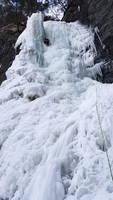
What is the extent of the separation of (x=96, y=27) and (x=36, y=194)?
532cm

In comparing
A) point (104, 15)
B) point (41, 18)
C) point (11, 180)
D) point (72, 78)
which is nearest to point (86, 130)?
point (11, 180)

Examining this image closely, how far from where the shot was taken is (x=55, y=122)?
5809 mm

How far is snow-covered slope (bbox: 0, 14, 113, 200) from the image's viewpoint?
440 cm

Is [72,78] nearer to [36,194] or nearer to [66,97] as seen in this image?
[66,97]

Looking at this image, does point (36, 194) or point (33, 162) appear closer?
point (36, 194)

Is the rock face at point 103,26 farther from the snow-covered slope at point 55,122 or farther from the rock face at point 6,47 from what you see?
the rock face at point 6,47

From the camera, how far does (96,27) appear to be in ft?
27.9

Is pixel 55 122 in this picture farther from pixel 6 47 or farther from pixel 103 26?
pixel 6 47

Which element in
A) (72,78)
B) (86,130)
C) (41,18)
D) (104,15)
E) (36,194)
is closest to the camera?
(36,194)

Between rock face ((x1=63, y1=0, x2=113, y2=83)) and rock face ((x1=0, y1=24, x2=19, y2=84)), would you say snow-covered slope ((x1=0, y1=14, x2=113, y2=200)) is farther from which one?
rock face ((x1=0, y1=24, x2=19, y2=84))

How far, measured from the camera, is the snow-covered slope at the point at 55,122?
14.4 feet

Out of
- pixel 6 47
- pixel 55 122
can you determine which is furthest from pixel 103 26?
pixel 6 47

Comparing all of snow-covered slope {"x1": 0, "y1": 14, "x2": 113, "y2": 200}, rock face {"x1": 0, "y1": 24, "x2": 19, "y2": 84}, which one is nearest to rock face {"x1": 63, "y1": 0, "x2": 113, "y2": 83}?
snow-covered slope {"x1": 0, "y1": 14, "x2": 113, "y2": 200}

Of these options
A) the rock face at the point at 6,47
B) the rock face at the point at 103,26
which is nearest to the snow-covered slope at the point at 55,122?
the rock face at the point at 103,26
